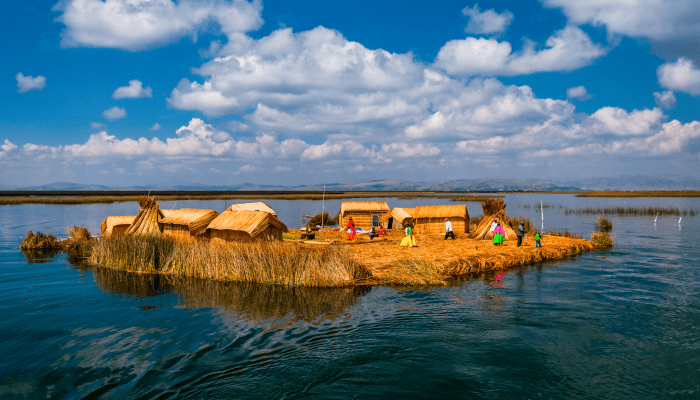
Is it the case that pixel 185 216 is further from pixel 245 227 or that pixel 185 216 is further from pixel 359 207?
pixel 359 207

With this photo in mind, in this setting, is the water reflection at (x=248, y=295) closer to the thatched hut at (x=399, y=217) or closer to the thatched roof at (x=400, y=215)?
the thatched hut at (x=399, y=217)

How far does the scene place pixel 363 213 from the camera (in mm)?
37062

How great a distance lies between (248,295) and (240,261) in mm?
2407

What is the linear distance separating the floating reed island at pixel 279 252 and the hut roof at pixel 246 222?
5cm

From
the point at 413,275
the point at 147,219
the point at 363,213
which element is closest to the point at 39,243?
the point at 147,219

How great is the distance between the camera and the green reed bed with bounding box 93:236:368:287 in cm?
1570

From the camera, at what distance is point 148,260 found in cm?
1938

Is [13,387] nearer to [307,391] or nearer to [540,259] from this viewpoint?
[307,391]

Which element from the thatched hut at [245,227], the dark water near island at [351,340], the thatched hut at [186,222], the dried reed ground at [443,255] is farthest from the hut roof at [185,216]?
the dried reed ground at [443,255]

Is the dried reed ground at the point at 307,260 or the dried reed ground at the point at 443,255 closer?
the dried reed ground at the point at 307,260

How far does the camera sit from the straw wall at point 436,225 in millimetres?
32531

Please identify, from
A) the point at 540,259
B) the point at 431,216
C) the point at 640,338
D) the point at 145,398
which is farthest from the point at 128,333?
the point at 431,216

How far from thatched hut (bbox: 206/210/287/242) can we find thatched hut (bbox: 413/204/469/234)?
1486cm

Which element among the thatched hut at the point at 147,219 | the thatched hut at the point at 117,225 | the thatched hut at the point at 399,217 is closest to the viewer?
the thatched hut at the point at 147,219
